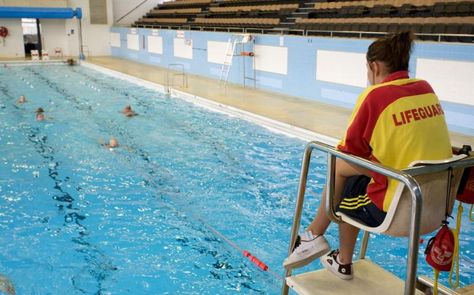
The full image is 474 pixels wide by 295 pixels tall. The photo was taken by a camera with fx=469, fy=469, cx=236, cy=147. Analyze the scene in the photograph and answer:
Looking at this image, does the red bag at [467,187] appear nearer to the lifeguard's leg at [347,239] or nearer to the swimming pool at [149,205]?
the lifeguard's leg at [347,239]

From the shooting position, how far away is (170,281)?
3.45 meters

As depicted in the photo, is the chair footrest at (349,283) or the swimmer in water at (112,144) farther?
the swimmer in water at (112,144)

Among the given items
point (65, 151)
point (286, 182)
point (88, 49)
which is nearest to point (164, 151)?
point (65, 151)

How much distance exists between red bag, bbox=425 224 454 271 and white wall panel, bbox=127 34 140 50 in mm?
18684

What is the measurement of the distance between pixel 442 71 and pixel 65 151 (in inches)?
226

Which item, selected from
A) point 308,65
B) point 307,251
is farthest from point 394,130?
point 308,65

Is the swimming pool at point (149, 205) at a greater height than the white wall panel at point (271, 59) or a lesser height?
lesser

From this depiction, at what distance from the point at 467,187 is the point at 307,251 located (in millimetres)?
733

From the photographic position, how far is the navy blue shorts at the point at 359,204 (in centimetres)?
182

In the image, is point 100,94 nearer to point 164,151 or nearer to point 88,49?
point 164,151

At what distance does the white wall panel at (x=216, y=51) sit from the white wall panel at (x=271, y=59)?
1624 mm

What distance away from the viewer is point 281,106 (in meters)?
9.26

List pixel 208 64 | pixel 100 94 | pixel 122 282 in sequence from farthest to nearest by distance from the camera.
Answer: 1. pixel 208 64
2. pixel 100 94
3. pixel 122 282

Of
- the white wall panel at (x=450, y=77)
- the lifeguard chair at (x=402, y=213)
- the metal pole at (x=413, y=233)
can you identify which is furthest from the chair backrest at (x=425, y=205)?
the white wall panel at (x=450, y=77)
